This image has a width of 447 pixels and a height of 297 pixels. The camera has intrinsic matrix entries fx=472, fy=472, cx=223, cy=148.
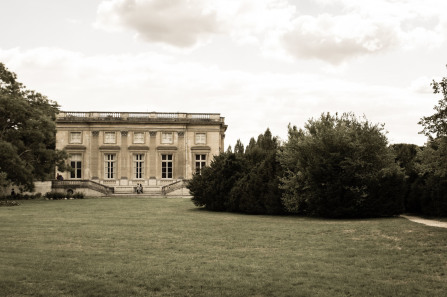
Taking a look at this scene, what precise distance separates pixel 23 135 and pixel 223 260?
30.2 m

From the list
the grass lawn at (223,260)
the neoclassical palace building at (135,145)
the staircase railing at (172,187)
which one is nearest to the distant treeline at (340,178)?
the grass lawn at (223,260)

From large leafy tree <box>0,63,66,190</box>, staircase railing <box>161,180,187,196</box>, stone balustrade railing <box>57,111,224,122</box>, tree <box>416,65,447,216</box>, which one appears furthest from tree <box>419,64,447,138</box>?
stone balustrade railing <box>57,111,224,122</box>

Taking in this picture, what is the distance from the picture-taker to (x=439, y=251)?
11.3 m

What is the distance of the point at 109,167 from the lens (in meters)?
53.8

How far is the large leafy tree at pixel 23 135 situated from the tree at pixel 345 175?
21.4m

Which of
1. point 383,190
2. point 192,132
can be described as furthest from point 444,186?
point 192,132

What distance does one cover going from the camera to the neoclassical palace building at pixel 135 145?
53375mm

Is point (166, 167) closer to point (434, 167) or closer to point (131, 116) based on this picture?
point (131, 116)

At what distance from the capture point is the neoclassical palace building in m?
53.4

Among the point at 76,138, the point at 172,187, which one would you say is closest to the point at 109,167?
the point at 76,138

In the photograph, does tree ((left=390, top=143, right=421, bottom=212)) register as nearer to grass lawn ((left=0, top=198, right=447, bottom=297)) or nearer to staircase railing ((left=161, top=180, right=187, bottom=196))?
grass lawn ((left=0, top=198, right=447, bottom=297))

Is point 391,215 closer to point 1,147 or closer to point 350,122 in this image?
point 350,122

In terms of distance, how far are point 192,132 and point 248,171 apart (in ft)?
100

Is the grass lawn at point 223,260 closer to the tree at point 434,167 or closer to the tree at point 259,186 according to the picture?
the tree at point 434,167
